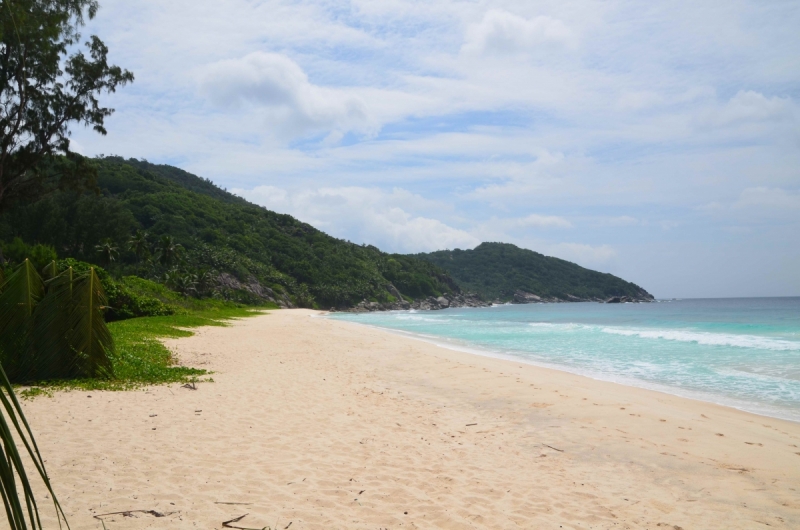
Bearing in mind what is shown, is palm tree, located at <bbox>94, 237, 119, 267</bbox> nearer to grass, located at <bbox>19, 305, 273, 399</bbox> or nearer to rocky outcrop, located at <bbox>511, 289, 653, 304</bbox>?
grass, located at <bbox>19, 305, 273, 399</bbox>

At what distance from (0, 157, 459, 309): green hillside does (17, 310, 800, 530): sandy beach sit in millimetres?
22547

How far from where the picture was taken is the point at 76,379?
10.0m

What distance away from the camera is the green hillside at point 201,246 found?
52281 millimetres

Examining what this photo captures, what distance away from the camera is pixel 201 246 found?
84375 mm

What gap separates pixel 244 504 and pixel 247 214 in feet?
365

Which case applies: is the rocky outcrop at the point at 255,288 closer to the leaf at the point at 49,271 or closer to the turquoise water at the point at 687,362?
the turquoise water at the point at 687,362

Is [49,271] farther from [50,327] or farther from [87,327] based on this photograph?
[87,327]

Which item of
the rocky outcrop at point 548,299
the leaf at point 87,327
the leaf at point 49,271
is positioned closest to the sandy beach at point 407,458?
the leaf at point 87,327

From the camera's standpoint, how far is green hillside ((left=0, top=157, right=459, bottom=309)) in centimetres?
5228

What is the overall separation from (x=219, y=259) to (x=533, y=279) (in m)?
120

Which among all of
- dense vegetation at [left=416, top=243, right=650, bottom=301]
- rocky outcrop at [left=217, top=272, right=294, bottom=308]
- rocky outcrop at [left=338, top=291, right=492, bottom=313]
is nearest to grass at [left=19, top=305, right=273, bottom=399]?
rocky outcrop at [left=217, top=272, right=294, bottom=308]

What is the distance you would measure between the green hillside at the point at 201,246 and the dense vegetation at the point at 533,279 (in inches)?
1318

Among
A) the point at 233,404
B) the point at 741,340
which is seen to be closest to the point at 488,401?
the point at 233,404

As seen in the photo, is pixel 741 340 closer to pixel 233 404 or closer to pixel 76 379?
pixel 233 404
